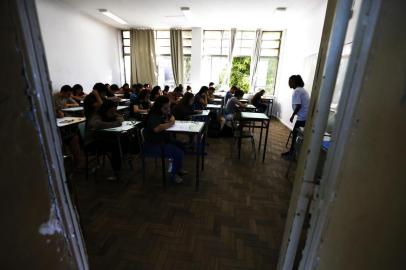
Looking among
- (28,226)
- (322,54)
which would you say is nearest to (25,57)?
(28,226)

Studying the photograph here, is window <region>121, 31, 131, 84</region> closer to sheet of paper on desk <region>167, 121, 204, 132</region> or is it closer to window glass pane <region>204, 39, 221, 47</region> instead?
window glass pane <region>204, 39, 221, 47</region>

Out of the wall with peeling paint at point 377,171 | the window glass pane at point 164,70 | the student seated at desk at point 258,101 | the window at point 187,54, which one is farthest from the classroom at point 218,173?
the window glass pane at point 164,70

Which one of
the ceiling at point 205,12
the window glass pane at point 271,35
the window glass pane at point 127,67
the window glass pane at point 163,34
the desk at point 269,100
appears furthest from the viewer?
the window glass pane at point 127,67

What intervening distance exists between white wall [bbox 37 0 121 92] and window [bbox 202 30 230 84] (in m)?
3.92

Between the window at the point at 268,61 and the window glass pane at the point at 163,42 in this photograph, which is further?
the window glass pane at the point at 163,42

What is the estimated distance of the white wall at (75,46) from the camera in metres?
5.39

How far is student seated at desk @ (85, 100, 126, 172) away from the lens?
8.66ft

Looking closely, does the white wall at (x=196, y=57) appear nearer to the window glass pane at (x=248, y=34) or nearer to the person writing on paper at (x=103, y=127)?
the window glass pane at (x=248, y=34)

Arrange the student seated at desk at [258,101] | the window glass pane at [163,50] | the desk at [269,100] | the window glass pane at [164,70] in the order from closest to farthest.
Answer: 1. the student seated at desk at [258,101]
2. the desk at [269,100]
3. the window glass pane at [163,50]
4. the window glass pane at [164,70]

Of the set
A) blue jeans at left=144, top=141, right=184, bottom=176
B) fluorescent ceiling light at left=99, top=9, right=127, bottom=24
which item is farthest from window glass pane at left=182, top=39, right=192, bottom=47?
blue jeans at left=144, top=141, right=184, bottom=176

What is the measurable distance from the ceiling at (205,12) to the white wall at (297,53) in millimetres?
272

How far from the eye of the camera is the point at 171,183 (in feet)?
9.11

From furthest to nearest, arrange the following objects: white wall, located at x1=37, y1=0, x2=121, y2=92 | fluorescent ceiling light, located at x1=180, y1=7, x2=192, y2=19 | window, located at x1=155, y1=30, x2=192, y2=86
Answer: window, located at x1=155, y1=30, x2=192, y2=86 → fluorescent ceiling light, located at x1=180, y1=7, x2=192, y2=19 → white wall, located at x1=37, y1=0, x2=121, y2=92

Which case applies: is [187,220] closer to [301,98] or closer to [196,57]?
[301,98]
